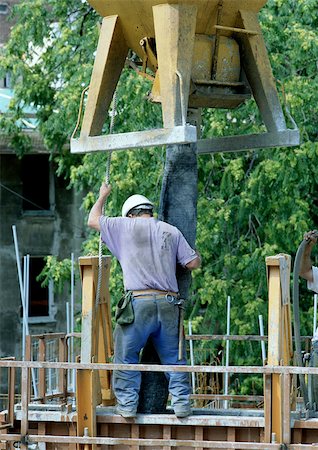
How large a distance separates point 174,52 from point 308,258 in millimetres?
2154

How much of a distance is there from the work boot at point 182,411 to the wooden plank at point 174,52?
2.25m

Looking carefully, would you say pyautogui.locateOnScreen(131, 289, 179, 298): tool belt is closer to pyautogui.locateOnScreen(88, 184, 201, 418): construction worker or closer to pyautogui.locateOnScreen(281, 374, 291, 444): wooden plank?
pyautogui.locateOnScreen(88, 184, 201, 418): construction worker

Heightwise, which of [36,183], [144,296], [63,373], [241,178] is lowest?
[63,373]

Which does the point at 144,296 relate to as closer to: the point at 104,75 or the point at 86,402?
the point at 86,402

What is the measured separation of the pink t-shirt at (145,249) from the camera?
38.7 feet

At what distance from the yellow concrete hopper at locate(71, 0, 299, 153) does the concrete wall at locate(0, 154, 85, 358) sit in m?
24.1

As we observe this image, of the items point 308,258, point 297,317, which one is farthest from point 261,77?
point 297,317

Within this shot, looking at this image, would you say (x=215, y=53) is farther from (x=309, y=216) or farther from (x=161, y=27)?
(x=309, y=216)

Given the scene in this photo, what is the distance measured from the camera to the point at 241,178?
23.0 metres

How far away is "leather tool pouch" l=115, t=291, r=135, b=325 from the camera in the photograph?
1172cm

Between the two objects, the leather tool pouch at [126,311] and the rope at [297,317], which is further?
the rope at [297,317]

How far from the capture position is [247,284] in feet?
76.0

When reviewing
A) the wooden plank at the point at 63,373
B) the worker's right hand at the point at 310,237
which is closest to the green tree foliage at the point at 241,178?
the wooden plank at the point at 63,373

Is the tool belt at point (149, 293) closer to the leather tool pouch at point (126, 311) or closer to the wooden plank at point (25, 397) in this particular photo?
the leather tool pouch at point (126, 311)
